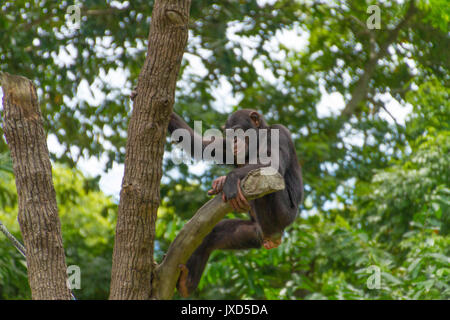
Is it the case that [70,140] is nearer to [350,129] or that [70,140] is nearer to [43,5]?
[43,5]

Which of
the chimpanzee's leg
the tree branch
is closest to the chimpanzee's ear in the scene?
the chimpanzee's leg

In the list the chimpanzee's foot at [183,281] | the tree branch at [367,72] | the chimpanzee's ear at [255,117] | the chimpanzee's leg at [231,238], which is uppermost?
the tree branch at [367,72]

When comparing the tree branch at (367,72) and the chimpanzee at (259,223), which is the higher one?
the tree branch at (367,72)

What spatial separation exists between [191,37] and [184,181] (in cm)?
251

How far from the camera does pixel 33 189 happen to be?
11.6ft

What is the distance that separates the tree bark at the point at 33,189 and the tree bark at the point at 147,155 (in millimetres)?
384

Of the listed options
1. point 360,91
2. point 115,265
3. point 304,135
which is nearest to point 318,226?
point 304,135

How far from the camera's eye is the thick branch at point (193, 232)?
3.62 m

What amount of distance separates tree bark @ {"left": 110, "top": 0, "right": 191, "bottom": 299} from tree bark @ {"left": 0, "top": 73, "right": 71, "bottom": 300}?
0.38 m

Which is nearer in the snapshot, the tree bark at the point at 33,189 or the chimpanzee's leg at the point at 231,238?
the tree bark at the point at 33,189

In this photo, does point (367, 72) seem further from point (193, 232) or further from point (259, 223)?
point (193, 232)

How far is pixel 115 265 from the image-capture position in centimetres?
354

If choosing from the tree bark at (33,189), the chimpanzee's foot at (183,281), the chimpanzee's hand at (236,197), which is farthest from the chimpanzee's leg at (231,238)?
the tree bark at (33,189)

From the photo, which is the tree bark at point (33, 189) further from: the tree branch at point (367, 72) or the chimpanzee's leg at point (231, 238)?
the tree branch at point (367, 72)
